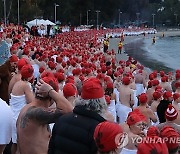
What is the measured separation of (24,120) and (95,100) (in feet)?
3.74

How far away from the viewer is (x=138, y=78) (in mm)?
13742

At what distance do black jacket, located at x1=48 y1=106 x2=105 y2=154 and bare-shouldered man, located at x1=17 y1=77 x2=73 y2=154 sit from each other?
0.37 m

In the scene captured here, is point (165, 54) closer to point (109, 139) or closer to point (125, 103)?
point (125, 103)

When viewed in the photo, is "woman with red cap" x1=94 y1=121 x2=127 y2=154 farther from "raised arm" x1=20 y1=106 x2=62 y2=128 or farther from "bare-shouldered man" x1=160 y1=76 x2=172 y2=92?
"bare-shouldered man" x1=160 y1=76 x2=172 y2=92

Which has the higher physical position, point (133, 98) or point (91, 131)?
point (91, 131)

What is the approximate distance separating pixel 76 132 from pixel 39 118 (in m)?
0.79

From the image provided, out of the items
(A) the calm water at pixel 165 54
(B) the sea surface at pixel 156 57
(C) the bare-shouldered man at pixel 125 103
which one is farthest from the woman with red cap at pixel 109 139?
(A) the calm water at pixel 165 54

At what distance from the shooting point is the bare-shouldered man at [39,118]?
16.4 feet

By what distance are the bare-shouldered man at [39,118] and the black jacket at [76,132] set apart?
375 mm

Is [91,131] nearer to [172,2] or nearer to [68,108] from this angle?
[68,108]

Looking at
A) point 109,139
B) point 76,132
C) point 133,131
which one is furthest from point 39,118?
point 109,139

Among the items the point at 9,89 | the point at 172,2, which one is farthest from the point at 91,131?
the point at 172,2

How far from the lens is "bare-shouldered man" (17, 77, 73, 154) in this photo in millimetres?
4996

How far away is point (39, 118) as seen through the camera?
5090mm
